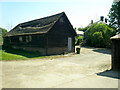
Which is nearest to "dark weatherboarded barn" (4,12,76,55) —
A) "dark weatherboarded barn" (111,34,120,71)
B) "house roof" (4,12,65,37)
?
"house roof" (4,12,65,37)

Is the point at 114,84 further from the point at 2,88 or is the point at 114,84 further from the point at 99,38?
the point at 99,38

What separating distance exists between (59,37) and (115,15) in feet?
63.9

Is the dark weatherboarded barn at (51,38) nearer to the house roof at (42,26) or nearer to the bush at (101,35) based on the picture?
the house roof at (42,26)

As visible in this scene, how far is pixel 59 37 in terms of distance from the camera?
19.6m

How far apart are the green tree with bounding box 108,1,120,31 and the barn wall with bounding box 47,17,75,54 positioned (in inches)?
648

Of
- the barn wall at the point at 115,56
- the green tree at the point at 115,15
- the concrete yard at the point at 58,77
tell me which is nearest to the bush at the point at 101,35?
the green tree at the point at 115,15

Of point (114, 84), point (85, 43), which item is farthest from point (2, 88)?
point (85, 43)

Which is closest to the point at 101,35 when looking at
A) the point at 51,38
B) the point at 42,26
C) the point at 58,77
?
the point at 51,38

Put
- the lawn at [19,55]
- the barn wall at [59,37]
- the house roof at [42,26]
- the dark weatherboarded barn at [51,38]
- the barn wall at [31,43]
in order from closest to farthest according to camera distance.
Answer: the lawn at [19,55]
the dark weatherboarded barn at [51,38]
the barn wall at [31,43]
the barn wall at [59,37]
the house roof at [42,26]

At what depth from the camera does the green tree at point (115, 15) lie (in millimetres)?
28094

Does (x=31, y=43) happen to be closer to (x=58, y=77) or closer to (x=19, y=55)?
(x=19, y=55)

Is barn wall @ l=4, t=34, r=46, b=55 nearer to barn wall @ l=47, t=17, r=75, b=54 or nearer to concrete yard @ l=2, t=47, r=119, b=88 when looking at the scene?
barn wall @ l=47, t=17, r=75, b=54

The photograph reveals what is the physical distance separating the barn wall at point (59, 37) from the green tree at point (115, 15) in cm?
1647

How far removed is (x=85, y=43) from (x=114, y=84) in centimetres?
3547
